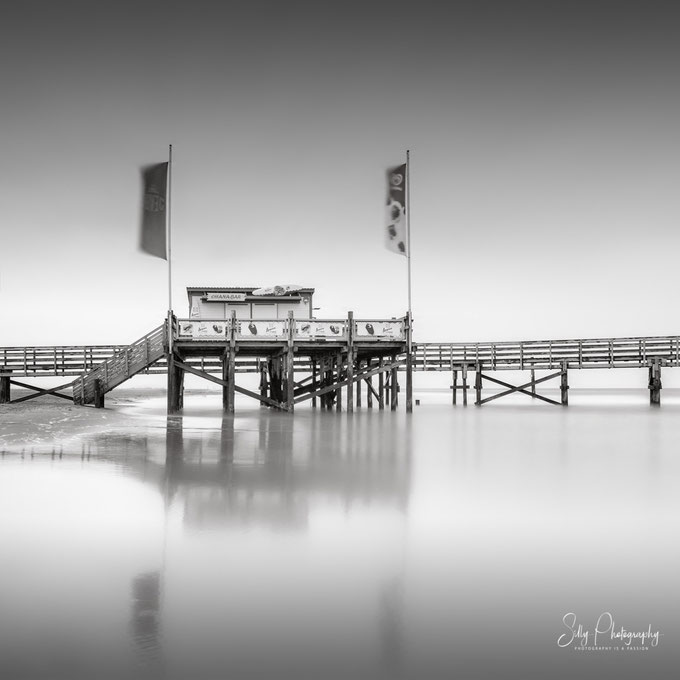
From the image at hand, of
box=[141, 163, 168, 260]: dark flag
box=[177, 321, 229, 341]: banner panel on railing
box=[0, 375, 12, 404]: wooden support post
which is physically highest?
box=[141, 163, 168, 260]: dark flag

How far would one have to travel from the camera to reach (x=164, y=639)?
4016mm

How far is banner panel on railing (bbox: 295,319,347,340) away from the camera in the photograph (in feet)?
77.8

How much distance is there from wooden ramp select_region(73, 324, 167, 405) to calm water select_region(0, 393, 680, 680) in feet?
41.3

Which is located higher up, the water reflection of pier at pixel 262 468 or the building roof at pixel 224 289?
the building roof at pixel 224 289

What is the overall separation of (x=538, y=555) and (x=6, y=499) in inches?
264

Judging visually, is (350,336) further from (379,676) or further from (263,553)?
(379,676)

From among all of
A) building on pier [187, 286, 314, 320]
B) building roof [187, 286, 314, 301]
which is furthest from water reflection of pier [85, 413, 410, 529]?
building roof [187, 286, 314, 301]

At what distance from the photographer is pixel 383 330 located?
24.3 meters

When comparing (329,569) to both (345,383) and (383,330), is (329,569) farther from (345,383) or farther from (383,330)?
(383,330)

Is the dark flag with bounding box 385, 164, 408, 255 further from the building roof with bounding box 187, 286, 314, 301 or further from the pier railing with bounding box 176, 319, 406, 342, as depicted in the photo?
the building roof with bounding box 187, 286, 314, 301
